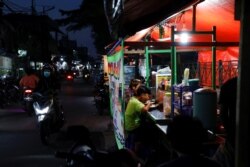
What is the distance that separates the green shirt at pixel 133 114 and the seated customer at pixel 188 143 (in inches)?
193

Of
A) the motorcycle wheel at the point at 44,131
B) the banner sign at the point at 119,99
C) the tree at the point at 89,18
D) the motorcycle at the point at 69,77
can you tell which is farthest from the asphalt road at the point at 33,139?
the motorcycle at the point at 69,77

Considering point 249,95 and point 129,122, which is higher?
point 249,95

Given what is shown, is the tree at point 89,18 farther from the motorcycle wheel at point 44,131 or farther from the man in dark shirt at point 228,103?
the man in dark shirt at point 228,103

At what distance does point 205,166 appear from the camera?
3012 mm

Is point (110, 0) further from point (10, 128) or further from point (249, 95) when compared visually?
point (10, 128)

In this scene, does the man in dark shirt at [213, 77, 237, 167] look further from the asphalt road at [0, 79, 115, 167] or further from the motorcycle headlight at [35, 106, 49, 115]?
the motorcycle headlight at [35, 106, 49, 115]

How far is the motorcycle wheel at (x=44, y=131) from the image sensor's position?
11.2 m

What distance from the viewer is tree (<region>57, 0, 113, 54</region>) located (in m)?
31.8

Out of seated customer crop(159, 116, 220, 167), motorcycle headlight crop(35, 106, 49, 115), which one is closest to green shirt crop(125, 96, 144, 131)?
motorcycle headlight crop(35, 106, 49, 115)

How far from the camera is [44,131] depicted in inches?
442

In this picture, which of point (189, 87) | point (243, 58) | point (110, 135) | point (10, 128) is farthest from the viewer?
point (10, 128)

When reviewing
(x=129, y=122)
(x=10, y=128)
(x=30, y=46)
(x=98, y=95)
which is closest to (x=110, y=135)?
(x=10, y=128)

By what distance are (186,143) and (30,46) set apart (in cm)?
4909

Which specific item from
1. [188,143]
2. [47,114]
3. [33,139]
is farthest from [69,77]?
[188,143]
